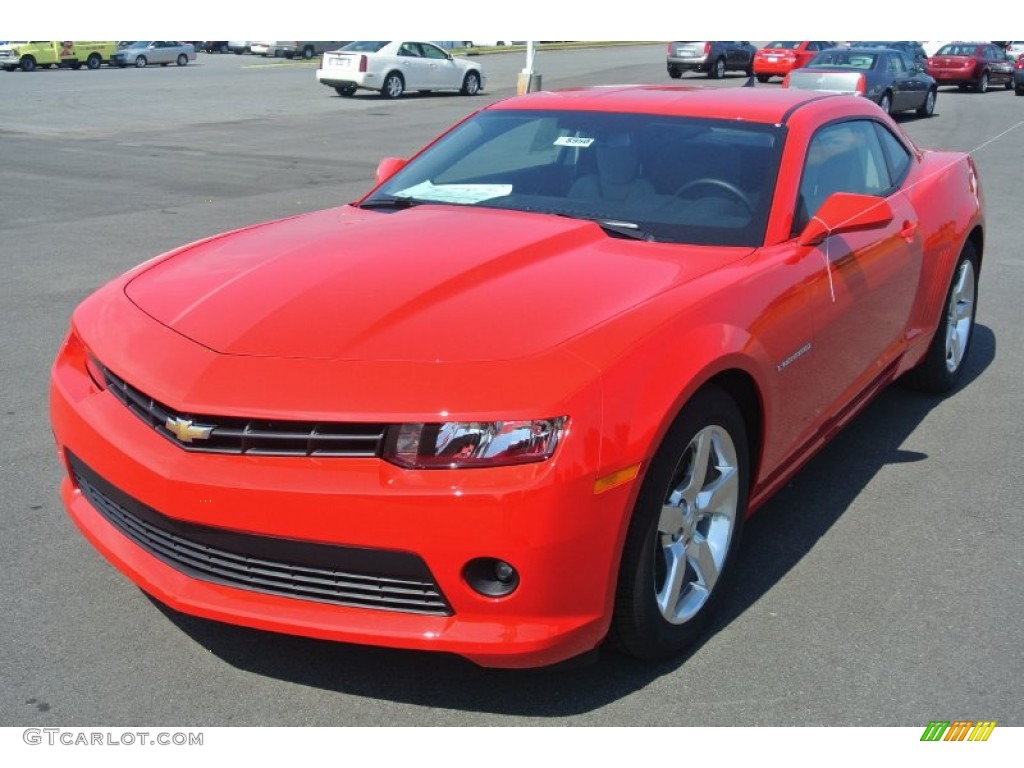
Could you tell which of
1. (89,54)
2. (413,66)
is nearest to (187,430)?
(413,66)

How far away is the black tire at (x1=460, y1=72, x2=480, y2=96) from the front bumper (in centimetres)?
2921

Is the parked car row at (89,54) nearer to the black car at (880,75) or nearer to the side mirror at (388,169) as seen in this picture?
the black car at (880,75)

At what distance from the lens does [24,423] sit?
205 inches

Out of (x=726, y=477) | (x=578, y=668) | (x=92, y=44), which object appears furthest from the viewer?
(x=92, y=44)

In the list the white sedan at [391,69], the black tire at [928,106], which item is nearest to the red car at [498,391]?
the black tire at [928,106]

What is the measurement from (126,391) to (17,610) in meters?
0.86

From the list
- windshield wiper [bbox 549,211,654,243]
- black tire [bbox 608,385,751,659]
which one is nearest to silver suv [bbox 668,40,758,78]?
windshield wiper [bbox 549,211,654,243]

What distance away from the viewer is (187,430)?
294cm

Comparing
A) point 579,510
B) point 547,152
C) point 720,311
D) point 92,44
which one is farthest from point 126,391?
point 92,44

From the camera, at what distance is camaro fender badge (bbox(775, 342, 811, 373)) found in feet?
12.1

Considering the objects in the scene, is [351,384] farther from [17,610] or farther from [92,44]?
[92,44]

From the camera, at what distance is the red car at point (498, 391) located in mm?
2818

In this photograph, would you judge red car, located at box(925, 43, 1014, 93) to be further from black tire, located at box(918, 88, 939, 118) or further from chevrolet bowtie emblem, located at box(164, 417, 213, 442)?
chevrolet bowtie emblem, located at box(164, 417, 213, 442)

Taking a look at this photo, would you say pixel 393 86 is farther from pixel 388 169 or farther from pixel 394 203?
pixel 394 203
